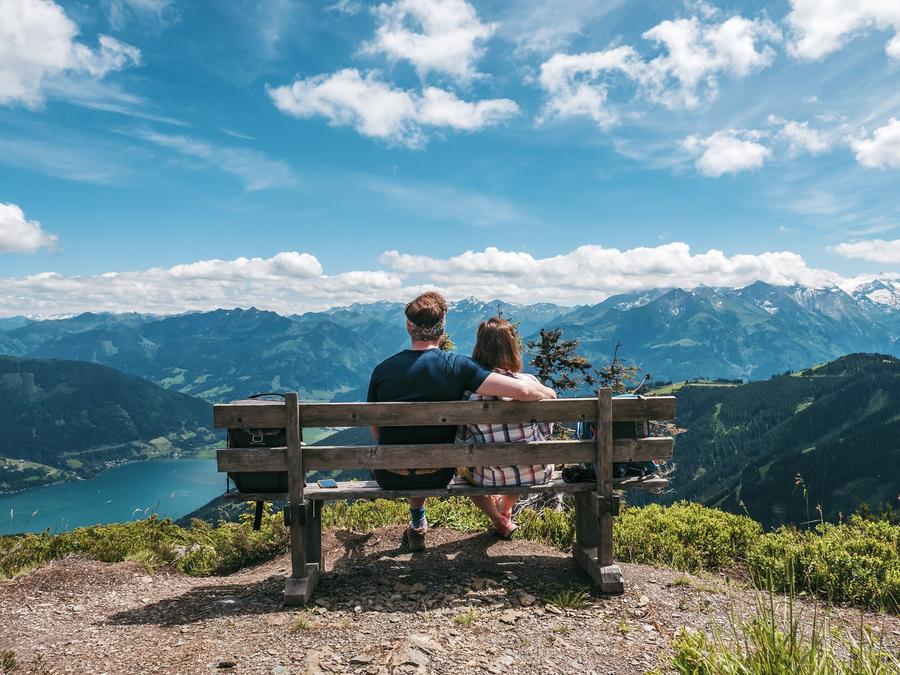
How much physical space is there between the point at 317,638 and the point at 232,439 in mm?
2243

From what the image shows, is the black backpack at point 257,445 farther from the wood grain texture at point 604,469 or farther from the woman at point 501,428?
the wood grain texture at point 604,469

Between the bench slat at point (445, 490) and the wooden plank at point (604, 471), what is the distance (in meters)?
0.17

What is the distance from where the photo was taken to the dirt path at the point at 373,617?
462 cm

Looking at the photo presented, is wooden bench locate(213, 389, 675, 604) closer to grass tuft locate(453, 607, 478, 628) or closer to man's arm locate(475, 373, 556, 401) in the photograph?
man's arm locate(475, 373, 556, 401)

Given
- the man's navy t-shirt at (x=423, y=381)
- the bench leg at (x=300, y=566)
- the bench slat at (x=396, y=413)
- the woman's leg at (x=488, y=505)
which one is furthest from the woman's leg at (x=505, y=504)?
the bench leg at (x=300, y=566)

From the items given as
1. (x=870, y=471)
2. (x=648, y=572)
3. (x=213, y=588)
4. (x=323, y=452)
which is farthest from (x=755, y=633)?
(x=870, y=471)

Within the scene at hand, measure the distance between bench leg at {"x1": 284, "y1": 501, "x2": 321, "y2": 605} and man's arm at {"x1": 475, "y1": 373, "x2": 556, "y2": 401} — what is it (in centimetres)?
242

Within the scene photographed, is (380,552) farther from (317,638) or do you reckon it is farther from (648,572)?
(648,572)

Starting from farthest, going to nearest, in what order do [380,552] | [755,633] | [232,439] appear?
[380,552] < [232,439] < [755,633]

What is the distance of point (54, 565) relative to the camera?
24.5 ft

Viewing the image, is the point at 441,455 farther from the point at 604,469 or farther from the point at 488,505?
the point at 604,469

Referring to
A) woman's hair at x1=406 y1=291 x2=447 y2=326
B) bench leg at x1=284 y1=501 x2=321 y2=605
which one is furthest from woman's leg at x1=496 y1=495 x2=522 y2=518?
woman's hair at x1=406 y1=291 x2=447 y2=326

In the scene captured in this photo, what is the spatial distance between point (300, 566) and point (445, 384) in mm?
2573

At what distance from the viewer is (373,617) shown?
213 inches
